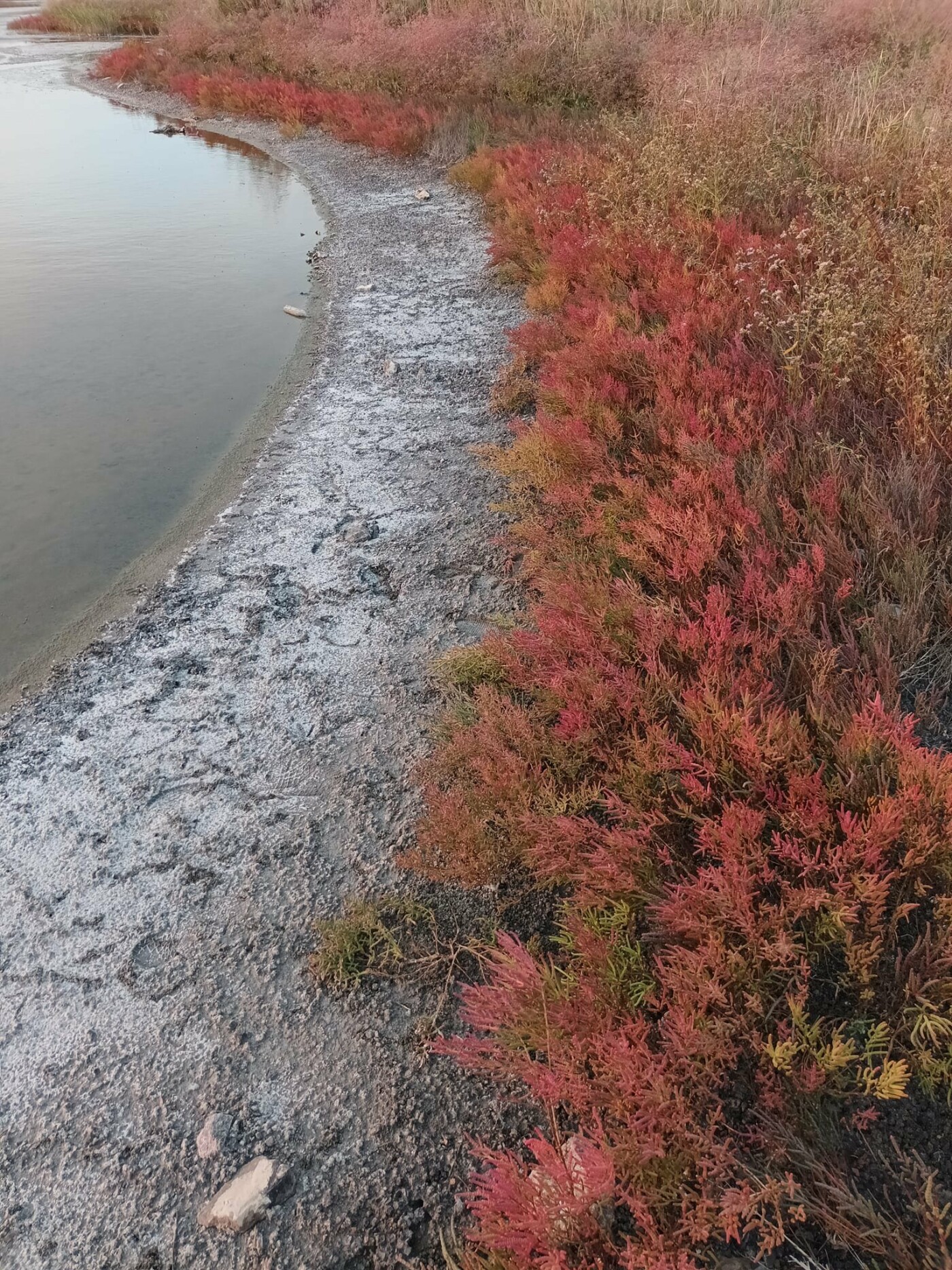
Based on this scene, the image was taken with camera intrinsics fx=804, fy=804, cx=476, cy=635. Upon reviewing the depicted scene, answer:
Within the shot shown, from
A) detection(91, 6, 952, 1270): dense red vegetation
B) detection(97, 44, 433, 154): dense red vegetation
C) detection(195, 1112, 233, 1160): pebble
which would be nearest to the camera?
detection(91, 6, 952, 1270): dense red vegetation

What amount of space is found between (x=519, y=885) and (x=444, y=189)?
12257mm

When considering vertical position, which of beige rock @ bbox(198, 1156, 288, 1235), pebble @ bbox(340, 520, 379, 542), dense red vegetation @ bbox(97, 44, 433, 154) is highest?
dense red vegetation @ bbox(97, 44, 433, 154)

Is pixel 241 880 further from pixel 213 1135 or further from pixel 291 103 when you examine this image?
pixel 291 103

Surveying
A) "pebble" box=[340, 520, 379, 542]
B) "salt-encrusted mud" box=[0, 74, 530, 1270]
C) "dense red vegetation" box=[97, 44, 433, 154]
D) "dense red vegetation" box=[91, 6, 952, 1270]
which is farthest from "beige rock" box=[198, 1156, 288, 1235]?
"dense red vegetation" box=[97, 44, 433, 154]

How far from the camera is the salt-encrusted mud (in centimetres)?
232

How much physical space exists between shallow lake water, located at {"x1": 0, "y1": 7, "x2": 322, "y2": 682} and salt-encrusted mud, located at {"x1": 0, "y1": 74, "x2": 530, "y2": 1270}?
2.59ft

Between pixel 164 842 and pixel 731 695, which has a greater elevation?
pixel 731 695

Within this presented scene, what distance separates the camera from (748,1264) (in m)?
1.90

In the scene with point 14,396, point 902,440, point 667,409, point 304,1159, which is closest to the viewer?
point 304,1159

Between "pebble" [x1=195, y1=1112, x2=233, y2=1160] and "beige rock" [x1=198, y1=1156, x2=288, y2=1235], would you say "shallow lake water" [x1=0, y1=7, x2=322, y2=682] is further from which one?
"beige rock" [x1=198, y1=1156, x2=288, y2=1235]

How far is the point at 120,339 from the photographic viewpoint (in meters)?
8.34

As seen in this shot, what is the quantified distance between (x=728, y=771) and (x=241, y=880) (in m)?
1.91

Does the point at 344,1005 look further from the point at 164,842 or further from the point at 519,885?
the point at 164,842

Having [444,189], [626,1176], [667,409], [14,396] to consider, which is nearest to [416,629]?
[667,409]
